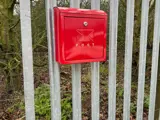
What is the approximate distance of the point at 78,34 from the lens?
947mm

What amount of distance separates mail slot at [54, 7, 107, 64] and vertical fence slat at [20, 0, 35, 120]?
13cm

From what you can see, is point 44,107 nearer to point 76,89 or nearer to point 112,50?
point 76,89

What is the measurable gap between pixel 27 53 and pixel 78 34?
10.3 inches

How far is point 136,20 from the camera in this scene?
290cm

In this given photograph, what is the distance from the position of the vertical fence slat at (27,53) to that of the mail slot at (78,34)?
0.42 feet

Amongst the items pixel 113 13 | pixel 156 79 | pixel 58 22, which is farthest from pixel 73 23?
pixel 156 79

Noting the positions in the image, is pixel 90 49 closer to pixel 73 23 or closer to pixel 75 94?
pixel 73 23

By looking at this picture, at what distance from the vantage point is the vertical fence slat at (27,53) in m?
0.90

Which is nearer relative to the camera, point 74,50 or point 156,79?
point 74,50

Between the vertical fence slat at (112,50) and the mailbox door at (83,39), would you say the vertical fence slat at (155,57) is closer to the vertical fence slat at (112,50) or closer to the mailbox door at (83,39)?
the vertical fence slat at (112,50)

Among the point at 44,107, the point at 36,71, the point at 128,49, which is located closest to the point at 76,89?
the point at 128,49

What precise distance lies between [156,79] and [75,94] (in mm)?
641

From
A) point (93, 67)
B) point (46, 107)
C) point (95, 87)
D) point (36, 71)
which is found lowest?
point (46, 107)

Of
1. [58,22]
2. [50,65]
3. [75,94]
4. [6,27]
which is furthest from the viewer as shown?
[6,27]
